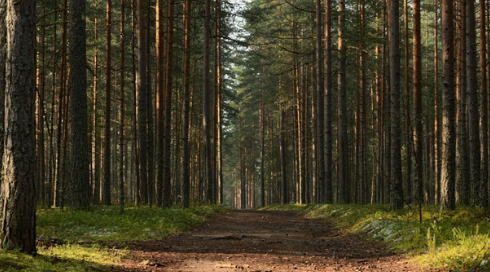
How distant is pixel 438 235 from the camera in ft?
25.3

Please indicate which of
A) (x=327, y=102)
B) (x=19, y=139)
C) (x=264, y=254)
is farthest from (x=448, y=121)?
(x=19, y=139)

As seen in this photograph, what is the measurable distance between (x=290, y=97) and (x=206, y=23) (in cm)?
1366

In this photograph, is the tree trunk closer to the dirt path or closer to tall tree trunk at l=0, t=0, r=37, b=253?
the dirt path

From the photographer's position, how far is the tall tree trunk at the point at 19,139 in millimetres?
5832

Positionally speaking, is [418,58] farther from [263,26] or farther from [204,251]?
[263,26]

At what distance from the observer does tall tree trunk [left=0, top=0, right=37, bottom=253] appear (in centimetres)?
583

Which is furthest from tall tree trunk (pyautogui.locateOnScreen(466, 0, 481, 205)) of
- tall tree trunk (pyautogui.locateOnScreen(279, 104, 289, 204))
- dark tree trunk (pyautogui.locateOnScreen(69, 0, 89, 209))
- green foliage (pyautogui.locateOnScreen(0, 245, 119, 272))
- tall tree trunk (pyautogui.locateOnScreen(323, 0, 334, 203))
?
tall tree trunk (pyautogui.locateOnScreen(279, 104, 289, 204))

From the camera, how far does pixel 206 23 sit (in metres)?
20.3

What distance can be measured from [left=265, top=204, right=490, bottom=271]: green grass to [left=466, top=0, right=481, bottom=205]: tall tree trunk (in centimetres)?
250

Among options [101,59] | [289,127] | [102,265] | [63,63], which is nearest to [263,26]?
[289,127]

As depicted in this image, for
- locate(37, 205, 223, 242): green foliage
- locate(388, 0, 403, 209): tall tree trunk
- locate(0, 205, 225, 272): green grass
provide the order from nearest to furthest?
locate(0, 205, 225, 272): green grass < locate(37, 205, 223, 242): green foliage < locate(388, 0, 403, 209): tall tree trunk

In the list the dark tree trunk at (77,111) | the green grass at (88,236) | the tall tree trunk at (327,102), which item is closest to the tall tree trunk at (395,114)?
the green grass at (88,236)

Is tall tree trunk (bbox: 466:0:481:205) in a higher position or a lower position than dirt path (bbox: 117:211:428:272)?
higher

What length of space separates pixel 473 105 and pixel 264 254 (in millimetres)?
9688
